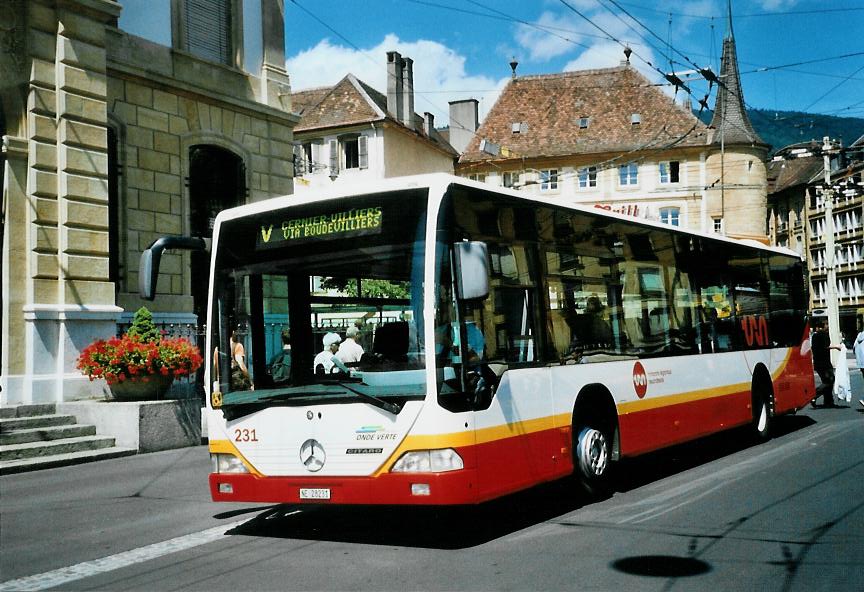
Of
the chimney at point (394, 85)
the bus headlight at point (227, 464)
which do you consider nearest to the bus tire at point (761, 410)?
the bus headlight at point (227, 464)

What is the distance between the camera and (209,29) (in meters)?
20.8

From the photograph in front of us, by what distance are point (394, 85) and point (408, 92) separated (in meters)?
1.00

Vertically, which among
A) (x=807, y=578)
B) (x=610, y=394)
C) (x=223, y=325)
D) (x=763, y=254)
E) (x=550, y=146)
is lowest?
(x=807, y=578)

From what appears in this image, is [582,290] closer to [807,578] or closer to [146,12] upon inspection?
[807,578]

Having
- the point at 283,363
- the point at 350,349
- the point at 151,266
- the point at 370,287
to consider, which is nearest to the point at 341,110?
the point at 151,266

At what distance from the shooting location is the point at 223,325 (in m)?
8.20

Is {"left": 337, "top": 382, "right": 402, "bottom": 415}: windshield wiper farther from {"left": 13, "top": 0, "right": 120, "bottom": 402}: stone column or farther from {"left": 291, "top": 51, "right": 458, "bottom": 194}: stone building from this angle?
{"left": 291, "top": 51, "right": 458, "bottom": 194}: stone building

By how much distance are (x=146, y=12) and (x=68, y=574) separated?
577 inches

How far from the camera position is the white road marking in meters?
6.57

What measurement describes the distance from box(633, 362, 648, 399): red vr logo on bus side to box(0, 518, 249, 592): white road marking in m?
4.36

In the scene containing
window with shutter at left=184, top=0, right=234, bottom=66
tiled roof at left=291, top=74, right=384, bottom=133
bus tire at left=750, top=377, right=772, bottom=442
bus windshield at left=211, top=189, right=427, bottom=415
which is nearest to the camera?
bus windshield at left=211, top=189, right=427, bottom=415

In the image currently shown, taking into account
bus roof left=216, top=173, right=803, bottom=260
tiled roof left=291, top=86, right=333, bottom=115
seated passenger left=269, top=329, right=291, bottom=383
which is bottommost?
seated passenger left=269, top=329, right=291, bottom=383

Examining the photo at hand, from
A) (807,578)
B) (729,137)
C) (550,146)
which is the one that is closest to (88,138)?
(807,578)

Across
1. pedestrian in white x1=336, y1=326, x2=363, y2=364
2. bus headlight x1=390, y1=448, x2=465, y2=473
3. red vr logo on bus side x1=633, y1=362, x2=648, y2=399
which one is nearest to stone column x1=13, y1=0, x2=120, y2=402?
pedestrian in white x1=336, y1=326, x2=363, y2=364
